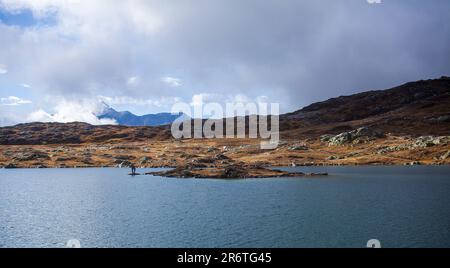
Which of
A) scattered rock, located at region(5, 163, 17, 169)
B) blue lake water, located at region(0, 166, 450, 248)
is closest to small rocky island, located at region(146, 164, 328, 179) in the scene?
blue lake water, located at region(0, 166, 450, 248)

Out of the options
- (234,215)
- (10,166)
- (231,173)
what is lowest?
(234,215)

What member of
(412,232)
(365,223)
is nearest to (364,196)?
(365,223)

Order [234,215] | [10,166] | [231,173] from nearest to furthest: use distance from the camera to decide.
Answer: [234,215] → [231,173] → [10,166]

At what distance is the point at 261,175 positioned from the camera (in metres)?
132

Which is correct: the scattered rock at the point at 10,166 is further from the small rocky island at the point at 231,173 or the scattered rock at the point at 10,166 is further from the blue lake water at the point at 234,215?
the blue lake water at the point at 234,215

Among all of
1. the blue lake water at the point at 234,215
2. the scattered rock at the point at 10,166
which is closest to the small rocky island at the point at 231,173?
the blue lake water at the point at 234,215

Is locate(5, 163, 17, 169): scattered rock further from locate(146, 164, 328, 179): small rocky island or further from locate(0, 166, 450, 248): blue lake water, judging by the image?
locate(0, 166, 450, 248): blue lake water

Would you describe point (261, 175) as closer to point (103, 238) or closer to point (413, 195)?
point (413, 195)

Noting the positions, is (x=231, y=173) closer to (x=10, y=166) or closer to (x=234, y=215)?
(x=234, y=215)

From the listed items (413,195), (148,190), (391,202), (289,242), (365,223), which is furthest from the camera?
(148,190)

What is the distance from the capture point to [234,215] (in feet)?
218

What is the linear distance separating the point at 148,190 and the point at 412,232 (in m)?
66.4

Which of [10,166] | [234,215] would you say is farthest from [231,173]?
[10,166]

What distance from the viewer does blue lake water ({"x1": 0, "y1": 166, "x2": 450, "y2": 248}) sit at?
51.1 metres
